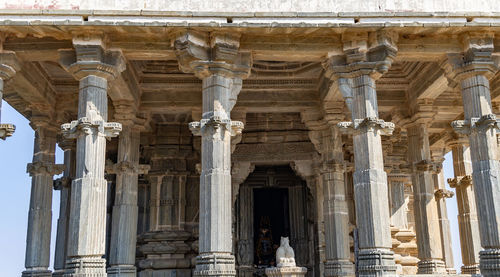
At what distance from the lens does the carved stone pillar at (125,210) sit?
523 inches

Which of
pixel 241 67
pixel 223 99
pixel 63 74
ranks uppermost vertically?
pixel 63 74

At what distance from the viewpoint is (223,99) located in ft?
36.7

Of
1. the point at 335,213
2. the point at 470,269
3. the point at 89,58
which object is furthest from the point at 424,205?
the point at 89,58

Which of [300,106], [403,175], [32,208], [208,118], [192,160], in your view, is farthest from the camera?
[403,175]

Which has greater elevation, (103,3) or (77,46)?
(103,3)

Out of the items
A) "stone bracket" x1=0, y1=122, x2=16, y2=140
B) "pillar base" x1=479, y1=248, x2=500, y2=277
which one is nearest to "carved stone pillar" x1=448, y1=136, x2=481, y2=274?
"pillar base" x1=479, y1=248, x2=500, y2=277

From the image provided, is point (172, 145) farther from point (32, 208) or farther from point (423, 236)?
point (423, 236)

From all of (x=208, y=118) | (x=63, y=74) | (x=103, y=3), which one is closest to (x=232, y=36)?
(x=208, y=118)

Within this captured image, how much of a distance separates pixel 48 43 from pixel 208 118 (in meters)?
3.77

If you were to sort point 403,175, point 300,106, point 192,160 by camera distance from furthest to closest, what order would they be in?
point 403,175
point 192,160
point 300,106

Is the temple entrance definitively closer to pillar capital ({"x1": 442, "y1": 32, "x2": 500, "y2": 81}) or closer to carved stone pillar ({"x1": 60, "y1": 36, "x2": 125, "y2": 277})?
pillar capital ({"x1": 442, "y1": 32, "x2": 500, "y2": 81})

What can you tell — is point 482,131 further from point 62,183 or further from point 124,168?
point 62,183

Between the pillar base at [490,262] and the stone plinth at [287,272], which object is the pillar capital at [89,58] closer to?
the stone plinth at [287,272]

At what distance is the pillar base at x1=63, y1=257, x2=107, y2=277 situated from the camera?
10.1 metres
